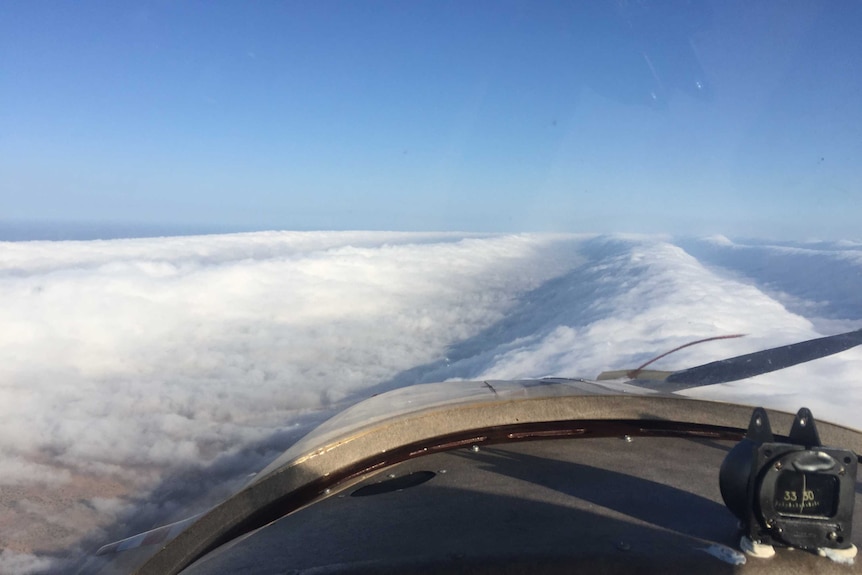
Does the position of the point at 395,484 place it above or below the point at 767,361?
below

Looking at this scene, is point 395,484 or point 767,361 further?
point 767,361

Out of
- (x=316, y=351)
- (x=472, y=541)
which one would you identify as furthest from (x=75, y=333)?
(x=472, y=541)

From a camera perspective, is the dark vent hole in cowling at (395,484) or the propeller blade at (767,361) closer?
the dark vent hole in cowling at (395,484)

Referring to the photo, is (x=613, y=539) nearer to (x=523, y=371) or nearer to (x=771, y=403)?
(x=771, y=403)

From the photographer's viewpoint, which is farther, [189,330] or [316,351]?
[189,330]

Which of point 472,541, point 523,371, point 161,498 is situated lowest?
point 161,498

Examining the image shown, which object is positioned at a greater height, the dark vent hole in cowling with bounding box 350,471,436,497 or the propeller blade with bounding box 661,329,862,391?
the propeller blade with bounding box 661,329,862,391

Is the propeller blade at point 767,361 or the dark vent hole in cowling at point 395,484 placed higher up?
the propeller blade at point 767,361

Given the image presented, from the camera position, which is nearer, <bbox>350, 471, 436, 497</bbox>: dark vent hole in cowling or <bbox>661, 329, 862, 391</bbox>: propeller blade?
<bbox>350, 471, 436, 497</bbox>: dark vent hole in cowling
